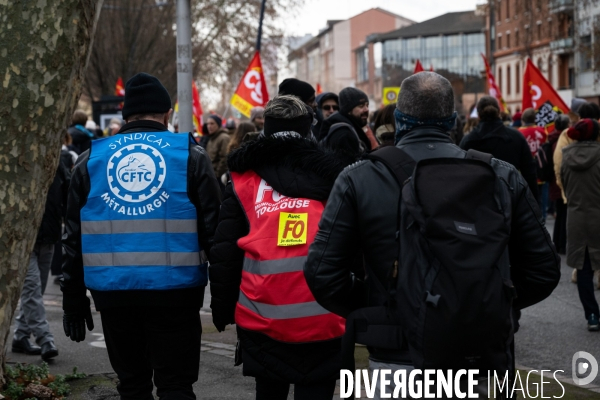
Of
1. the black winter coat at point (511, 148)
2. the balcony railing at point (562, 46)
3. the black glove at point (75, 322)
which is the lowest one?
the black glove at point (75, 322)

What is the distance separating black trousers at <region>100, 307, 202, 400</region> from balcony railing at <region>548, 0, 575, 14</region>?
58.1 meters

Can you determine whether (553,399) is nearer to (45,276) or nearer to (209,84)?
(45,276)

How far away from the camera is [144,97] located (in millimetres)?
4898

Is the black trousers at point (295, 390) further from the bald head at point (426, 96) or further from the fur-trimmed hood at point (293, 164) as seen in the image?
the bald head at point (426, 96)

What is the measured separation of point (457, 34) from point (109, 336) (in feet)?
375

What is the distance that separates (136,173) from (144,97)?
448 millimetres

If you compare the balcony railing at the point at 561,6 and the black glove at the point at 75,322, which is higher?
the balcony railing at the point at 561,6

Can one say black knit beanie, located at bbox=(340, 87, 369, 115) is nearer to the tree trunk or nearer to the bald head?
the tree trunk

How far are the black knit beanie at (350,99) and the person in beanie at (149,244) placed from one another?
3625mm

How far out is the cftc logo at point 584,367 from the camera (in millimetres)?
6655

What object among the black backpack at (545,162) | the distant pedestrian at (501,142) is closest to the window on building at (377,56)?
the black backpack at (545,162)

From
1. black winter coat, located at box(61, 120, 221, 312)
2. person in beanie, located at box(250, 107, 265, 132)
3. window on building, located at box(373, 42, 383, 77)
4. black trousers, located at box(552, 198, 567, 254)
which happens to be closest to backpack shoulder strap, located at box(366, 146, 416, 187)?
black winter coat, located at box(61, 120, 221, 312)

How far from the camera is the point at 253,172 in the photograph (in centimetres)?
443

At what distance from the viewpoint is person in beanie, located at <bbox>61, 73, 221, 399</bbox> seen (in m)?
4.66
